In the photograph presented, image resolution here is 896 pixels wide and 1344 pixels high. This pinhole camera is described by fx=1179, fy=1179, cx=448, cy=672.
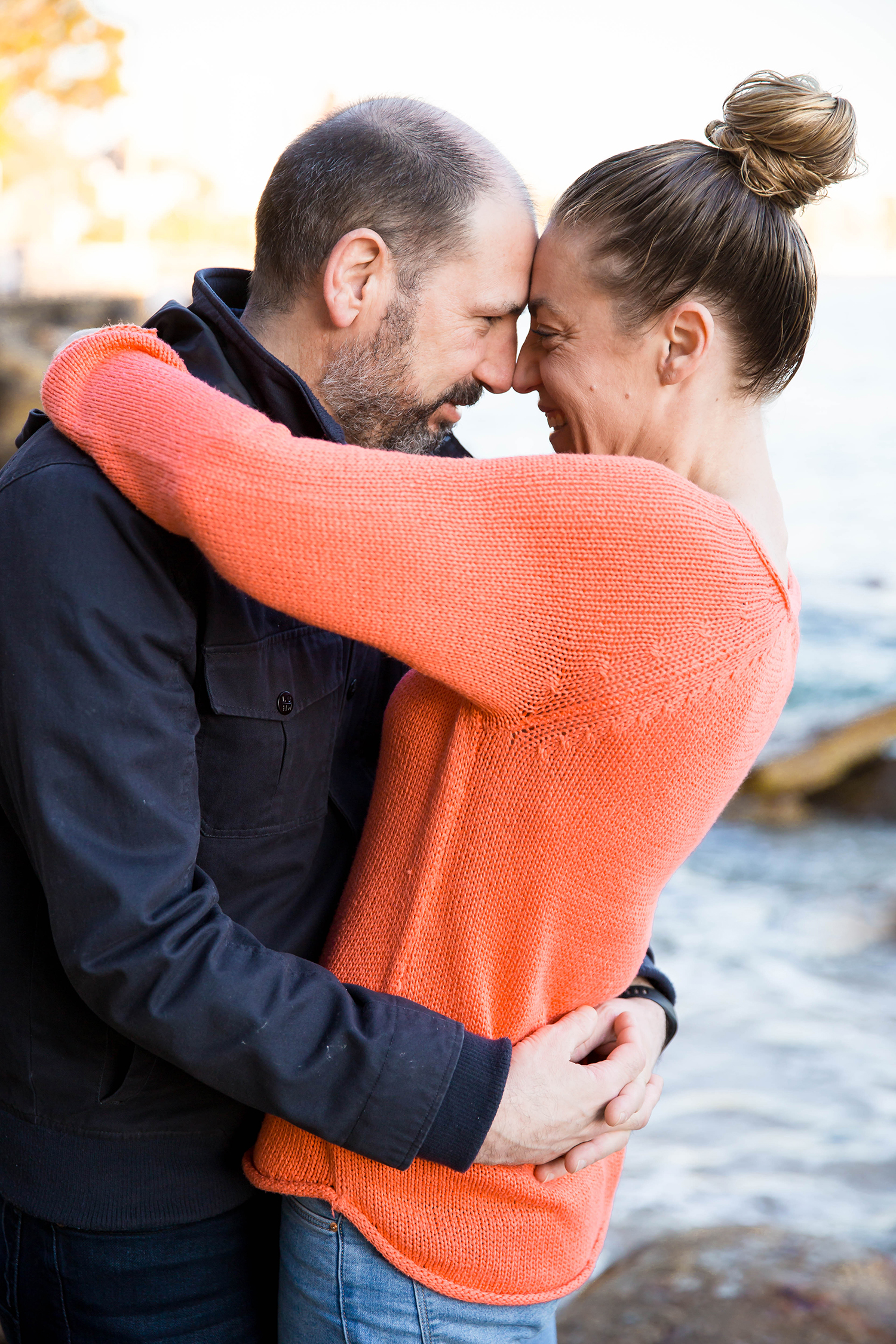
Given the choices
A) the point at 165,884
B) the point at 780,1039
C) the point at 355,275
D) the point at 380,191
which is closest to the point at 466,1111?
the point at 165,884

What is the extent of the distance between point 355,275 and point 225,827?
0.84 m

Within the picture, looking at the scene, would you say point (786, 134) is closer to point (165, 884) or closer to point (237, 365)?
point (237, 365)

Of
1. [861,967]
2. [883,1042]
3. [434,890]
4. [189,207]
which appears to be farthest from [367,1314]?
[189,207]

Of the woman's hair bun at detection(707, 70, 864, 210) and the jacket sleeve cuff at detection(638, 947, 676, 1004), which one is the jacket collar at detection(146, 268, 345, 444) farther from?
→ the jacket sleeve cuff at detection(638, 947, 676, 1004)

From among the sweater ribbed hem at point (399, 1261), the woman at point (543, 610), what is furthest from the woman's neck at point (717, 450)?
the sweater ribbed hem at point (399, 1261)

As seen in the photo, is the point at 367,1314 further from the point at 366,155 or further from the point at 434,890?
the point at 366,155

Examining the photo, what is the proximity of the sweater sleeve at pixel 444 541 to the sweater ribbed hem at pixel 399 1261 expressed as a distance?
2.08 ft

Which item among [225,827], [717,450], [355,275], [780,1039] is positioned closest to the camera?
[225,827]

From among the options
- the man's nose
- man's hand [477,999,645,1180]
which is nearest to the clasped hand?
man's hand [477,999,645,1180]

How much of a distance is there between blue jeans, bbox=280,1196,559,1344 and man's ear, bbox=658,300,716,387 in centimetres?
117

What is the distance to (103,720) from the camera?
1.28m

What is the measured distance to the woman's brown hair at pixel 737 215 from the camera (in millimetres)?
1565

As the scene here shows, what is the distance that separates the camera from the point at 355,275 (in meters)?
1.76

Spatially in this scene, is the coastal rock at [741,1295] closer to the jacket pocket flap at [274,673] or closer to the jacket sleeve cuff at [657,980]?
the jacket sleeve cuff at [657,980]
